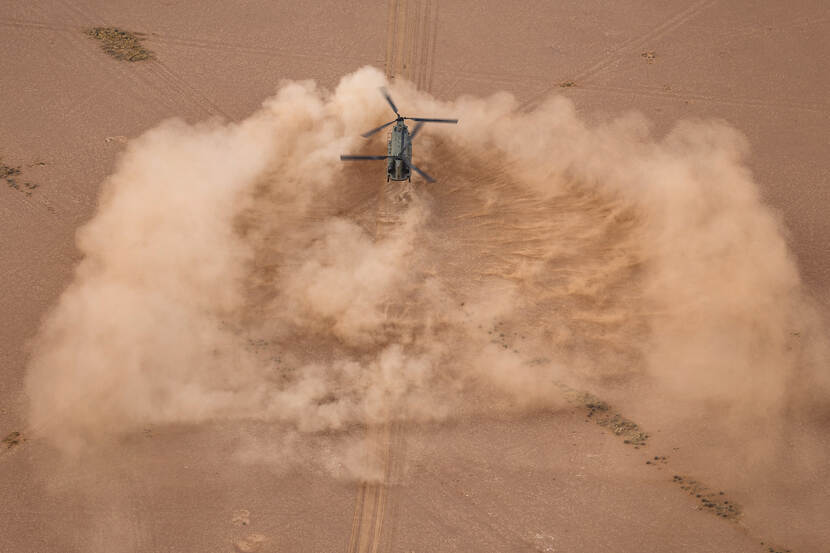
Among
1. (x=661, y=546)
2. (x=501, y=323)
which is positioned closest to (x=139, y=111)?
(x=501, y=323)

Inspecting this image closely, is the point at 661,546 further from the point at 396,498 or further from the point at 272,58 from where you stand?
the point at 272,58

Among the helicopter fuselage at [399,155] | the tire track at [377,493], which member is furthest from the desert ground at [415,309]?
the helicopter fuselage at [399,155]

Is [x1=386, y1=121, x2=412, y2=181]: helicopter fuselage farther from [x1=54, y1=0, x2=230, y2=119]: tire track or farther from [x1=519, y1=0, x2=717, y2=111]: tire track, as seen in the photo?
[x1=54, y1=0, x2=230, y2=119]: tire track

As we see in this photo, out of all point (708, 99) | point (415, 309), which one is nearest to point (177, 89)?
point (415, 309)

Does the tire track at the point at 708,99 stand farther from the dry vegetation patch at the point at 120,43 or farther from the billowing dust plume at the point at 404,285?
the dry vegetation patch at the point at 120,43

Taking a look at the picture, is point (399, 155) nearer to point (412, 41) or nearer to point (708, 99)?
point (412, 41)

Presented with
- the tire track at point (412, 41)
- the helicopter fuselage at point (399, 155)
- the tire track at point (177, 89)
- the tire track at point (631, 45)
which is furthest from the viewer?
the tire track at point (412, 41)

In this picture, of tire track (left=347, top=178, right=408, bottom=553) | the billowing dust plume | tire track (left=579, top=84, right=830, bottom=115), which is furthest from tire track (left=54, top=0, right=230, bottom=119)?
tire track (left=579, top=84, right=830, bottom=115)
